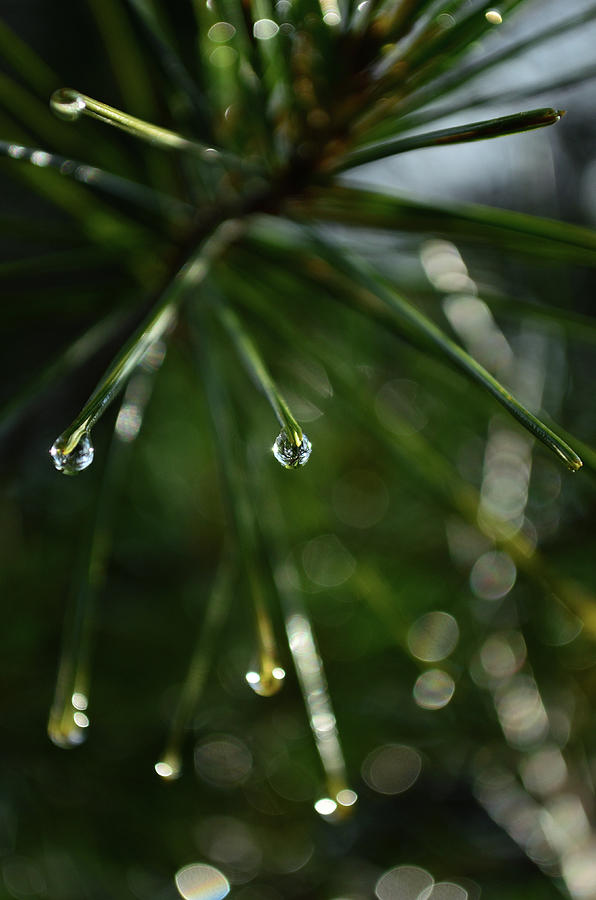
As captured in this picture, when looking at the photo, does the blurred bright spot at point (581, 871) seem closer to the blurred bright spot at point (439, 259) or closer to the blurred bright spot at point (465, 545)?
the blurred bright spot at point (465, 545)

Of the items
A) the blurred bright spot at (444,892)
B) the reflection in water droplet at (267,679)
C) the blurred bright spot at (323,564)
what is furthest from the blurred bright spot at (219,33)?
the blurred bright spot at (444,892)

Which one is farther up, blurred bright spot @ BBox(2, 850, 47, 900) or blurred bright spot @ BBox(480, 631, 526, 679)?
blurred bright spot @ BBox(2, 850, 47, 900)

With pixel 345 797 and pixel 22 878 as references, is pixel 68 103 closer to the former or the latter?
pixel 345 797

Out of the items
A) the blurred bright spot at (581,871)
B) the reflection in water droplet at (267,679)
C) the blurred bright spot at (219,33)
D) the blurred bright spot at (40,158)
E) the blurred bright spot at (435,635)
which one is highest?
the blurred bright spot at (219,33)

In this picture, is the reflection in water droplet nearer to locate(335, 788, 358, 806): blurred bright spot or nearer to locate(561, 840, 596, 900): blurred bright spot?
locate(335, 788, 358, 806): blurred bright spot

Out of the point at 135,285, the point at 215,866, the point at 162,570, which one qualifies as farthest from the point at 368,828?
the point at 135,285

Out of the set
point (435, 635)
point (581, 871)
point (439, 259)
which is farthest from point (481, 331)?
point (581, 871)

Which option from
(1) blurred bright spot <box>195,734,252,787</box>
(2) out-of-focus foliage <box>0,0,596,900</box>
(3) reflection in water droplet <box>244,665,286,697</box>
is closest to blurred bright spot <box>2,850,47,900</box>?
(2) out-of-focus foliage <box>0,0,596,900</box>
